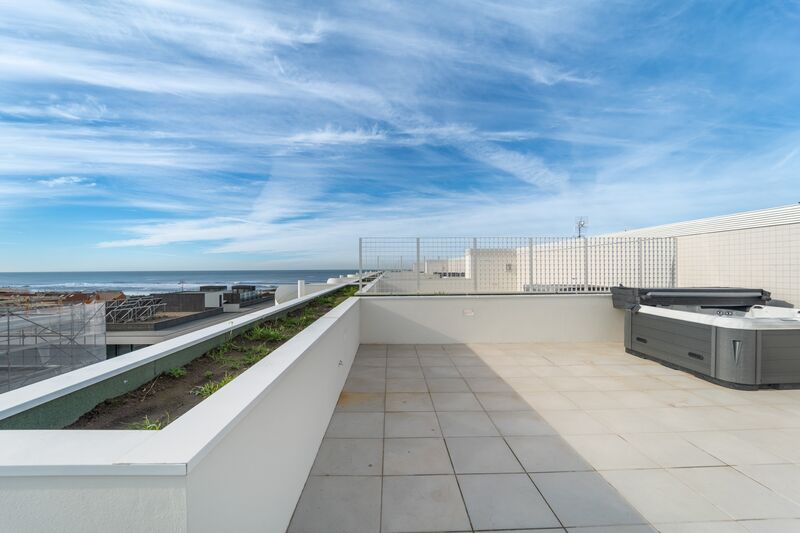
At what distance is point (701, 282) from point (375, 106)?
7155 mm

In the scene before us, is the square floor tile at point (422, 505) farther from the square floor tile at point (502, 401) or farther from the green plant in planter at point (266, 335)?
the green plant in planter at point (266, 335)

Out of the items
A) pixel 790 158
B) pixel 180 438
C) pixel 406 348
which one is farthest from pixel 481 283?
pixel 790 158

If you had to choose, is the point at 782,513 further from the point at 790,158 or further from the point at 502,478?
the point at 790,158

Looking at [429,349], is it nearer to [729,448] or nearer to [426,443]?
[426,443]

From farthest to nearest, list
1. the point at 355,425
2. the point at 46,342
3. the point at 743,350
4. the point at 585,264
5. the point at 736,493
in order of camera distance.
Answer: the point at 46,342
the point at 585,264
the point at 743,350
the point at 355,425
the point at 736,493

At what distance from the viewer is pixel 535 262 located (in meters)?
6.50

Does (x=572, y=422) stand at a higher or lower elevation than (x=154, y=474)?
lower

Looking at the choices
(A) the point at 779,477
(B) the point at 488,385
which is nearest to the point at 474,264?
(B) the point at 488,385

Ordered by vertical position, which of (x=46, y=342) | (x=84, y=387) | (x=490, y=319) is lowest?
(x=46, y=342)

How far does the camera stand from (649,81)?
22.6 feet

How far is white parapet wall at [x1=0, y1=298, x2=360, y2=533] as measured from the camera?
829 millimetres

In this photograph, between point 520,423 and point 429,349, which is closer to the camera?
point 520,423

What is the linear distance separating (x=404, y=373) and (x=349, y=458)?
6.92 ft

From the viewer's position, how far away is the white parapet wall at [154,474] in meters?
0.83
